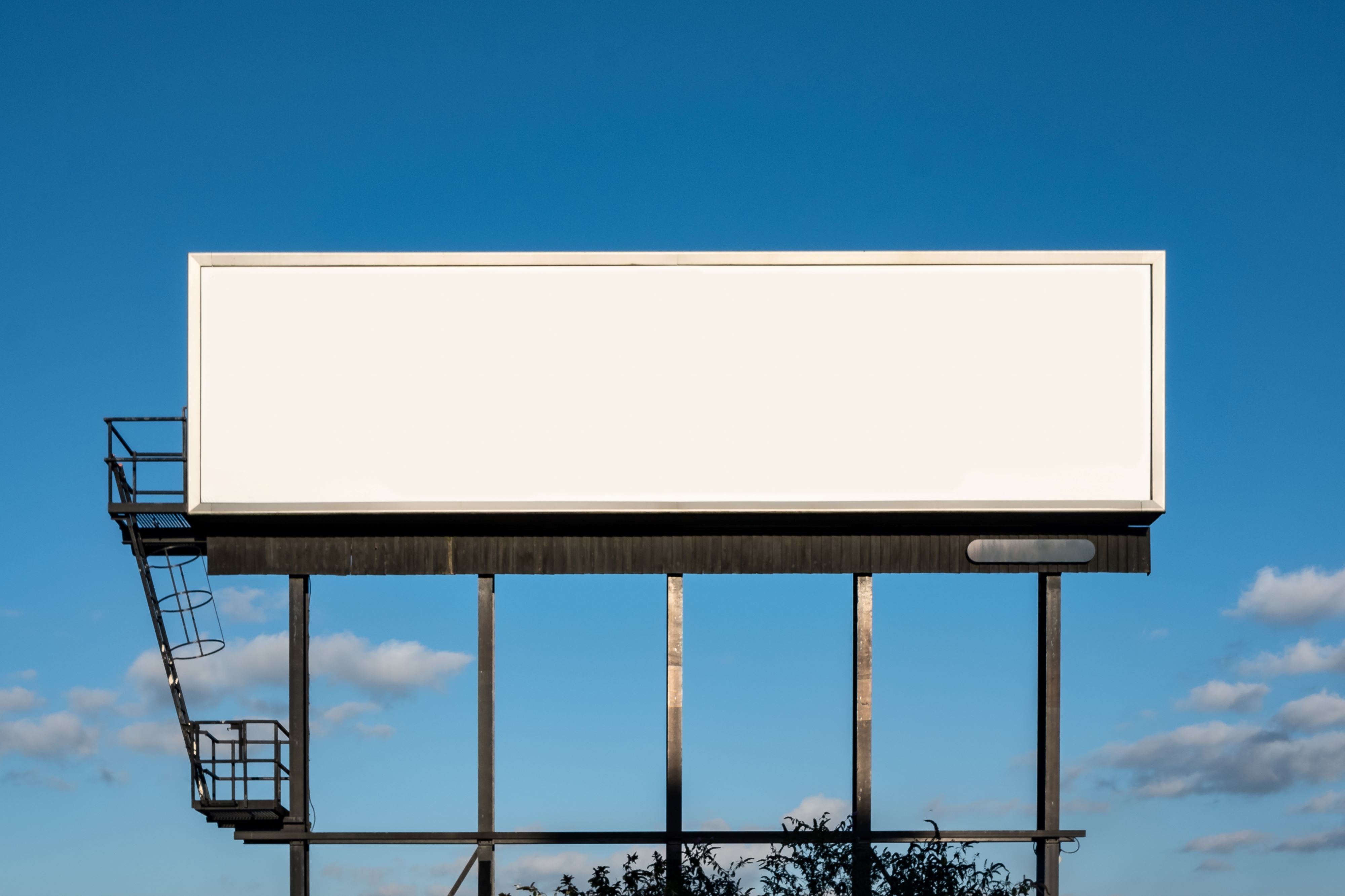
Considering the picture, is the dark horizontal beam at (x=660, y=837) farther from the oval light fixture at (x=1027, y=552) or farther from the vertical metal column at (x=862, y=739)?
the oval light fixture at (x=1027, y=552)

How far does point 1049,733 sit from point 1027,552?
2.71 metres

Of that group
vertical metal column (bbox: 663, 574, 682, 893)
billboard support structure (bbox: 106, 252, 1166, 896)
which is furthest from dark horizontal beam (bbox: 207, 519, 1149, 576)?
vertical metal column (bbox: 663, 574, 682, 893)

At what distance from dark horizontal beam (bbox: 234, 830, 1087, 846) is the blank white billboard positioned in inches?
190

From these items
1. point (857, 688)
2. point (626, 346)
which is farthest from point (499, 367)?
point (857, 688)

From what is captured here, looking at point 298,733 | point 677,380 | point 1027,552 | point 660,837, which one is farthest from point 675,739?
point 1027,552

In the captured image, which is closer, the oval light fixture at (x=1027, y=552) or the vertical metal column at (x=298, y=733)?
the vertical metal column at (x=298, y=733)

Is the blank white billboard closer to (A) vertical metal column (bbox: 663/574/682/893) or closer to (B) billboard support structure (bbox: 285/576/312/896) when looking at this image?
(B) billboard support structure (bbox: 285/576/312/896)

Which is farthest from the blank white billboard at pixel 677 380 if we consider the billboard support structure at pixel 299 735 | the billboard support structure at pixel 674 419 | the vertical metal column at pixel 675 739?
the vertical metal column at pixel 675 739

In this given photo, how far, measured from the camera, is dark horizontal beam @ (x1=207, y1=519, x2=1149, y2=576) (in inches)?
835

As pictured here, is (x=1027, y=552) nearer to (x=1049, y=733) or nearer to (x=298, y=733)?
(x=1049, y=733)

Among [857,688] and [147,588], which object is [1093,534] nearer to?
[857,688]

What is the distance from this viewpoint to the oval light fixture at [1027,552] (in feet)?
69.7

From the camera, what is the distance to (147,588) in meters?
21.5

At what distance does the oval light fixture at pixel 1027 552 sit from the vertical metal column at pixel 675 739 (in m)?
4.59
